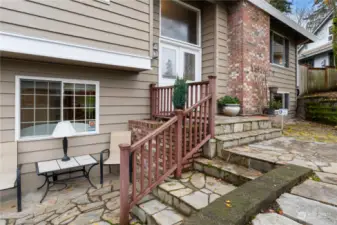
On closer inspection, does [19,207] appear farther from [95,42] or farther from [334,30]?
[334,30]

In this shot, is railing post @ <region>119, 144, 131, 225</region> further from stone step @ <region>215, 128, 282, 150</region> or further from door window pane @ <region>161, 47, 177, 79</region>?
door window pane @ <region>161, 47, 177, 79</region>

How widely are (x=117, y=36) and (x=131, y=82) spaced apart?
115cm

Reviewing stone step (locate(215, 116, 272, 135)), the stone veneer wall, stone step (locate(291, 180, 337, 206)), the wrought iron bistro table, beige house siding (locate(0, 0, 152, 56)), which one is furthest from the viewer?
the stone veneer wall

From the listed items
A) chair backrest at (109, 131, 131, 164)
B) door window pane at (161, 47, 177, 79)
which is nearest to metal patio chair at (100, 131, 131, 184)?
chair backrest at (109, 131, 131, 164)

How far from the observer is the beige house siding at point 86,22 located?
2.76 m

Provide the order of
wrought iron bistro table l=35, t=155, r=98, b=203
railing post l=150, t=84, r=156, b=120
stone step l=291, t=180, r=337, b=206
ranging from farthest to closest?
1. railing post l=150, t=84, r=156, b=120
2. wrought iron bistro table l=35, t=155, r=98, b=203
3. stone step l=291, t=180, r=337, b=206

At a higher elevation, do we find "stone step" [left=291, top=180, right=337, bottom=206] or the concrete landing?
"stone step" [left=291, top=180, right=337, bottom=206]

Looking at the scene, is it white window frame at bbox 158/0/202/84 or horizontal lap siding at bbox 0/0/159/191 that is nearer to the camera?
horizontal lap siding at bbox 0/0/159/191

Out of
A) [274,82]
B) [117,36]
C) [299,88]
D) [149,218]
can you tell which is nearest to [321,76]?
[299,88]

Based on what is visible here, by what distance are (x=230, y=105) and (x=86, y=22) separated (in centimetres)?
397

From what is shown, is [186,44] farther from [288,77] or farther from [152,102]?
[288,77]

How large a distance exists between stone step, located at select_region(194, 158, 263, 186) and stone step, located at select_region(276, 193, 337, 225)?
61 cm

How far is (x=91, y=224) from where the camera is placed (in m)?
2.39

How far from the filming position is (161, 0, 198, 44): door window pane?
5.17 m
